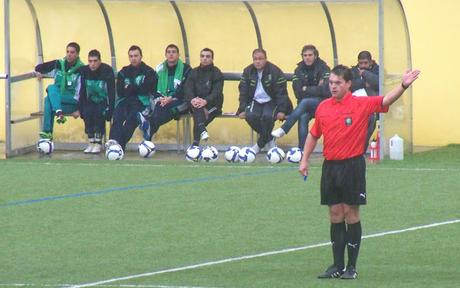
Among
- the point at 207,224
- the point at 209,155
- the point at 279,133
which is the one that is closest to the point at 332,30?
the point at 279,133

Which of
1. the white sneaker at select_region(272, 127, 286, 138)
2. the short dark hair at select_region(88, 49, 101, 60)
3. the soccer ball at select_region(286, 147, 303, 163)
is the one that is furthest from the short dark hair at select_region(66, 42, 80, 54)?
A: the soccer ball at select_region(286, 147, 303, 163)

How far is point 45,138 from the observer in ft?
68.8

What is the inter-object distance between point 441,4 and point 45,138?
6531 mm

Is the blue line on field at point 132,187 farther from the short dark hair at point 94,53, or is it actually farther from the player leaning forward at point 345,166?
the player leaning forward at point 345,166

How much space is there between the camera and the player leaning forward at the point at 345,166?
38.1 ft

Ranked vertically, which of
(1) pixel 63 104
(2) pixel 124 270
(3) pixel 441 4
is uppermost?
(3) pixel 441 4

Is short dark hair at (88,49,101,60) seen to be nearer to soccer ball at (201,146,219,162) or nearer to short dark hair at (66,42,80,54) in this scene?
short dark hair at (66,42,80,54)

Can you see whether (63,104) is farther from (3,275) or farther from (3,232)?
(3,275)

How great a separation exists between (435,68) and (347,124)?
1098 centimetres

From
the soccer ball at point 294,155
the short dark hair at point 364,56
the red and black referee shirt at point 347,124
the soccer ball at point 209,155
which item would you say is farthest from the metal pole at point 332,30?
the red and black referee shirt at point 347,124

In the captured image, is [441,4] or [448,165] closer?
[448,165]

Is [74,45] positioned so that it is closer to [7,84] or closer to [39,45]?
[7,84]

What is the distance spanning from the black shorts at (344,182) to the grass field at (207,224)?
659 millimetres

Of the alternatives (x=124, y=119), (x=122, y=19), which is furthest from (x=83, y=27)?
(x=124, y=119)
